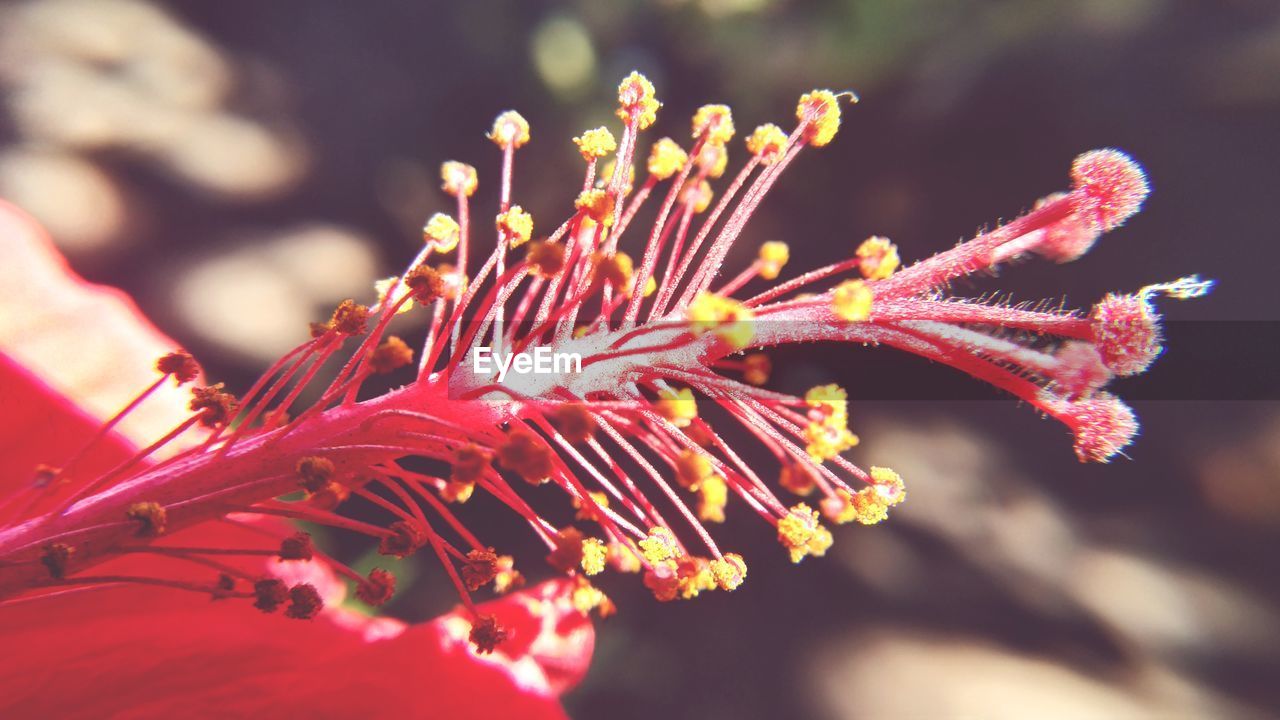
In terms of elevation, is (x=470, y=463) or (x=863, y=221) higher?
(x=863, y=221)

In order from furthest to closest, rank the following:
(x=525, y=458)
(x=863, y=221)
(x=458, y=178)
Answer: (x=863, y=221), (x=458, y=178), (x=525, y=458)

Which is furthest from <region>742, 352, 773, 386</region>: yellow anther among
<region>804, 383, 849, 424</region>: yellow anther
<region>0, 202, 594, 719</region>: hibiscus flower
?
<region>0, 202, 594, 719</region>: hibiscus flower

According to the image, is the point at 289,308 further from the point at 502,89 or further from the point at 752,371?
the point at 752,371

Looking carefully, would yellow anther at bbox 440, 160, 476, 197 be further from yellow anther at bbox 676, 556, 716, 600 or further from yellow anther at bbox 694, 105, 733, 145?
yellow anther at bbox 676, 556, 716, 600

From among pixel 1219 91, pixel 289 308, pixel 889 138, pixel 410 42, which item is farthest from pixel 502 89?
pixel 1219 91

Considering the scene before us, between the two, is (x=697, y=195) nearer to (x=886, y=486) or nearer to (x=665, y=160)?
(x=665, y=160)

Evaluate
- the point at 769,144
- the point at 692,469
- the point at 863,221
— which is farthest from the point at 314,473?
the point at 863,221
